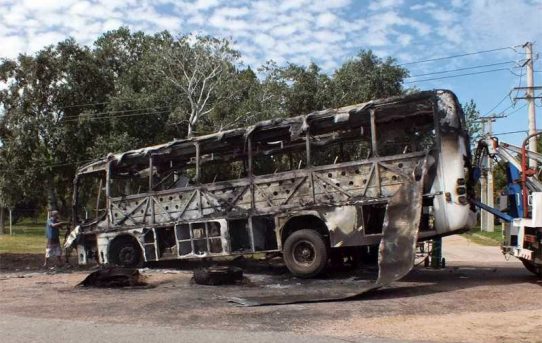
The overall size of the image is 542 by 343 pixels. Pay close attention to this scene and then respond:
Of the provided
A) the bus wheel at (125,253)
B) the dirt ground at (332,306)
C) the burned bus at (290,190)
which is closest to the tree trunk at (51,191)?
the burned bus at (290,190)

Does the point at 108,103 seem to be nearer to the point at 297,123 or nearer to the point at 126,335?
the point at 297,123

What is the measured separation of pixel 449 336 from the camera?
252 inches

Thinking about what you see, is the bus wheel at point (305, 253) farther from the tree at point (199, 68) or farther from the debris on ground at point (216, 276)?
the tree at point (199, 68)

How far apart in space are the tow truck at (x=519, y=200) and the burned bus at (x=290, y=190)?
82 centimetres

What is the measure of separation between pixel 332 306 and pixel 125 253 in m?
7.28

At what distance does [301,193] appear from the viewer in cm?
1144

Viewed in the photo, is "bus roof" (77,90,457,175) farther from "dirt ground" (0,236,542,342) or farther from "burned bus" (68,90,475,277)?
"dirt ground" (0,236,542,342)

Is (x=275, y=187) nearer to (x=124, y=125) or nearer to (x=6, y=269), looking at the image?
(x=6, y=269)

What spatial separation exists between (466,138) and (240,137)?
15.7ft

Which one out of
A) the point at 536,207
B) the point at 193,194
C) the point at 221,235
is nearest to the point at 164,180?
the point at 193,194

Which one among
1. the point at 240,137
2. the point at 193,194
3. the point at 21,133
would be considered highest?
the point at 21,133

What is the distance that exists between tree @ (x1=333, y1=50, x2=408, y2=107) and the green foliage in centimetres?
143

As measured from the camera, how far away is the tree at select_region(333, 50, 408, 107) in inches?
1043

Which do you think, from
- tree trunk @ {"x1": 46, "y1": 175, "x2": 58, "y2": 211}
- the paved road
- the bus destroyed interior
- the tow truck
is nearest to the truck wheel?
the tow truck
